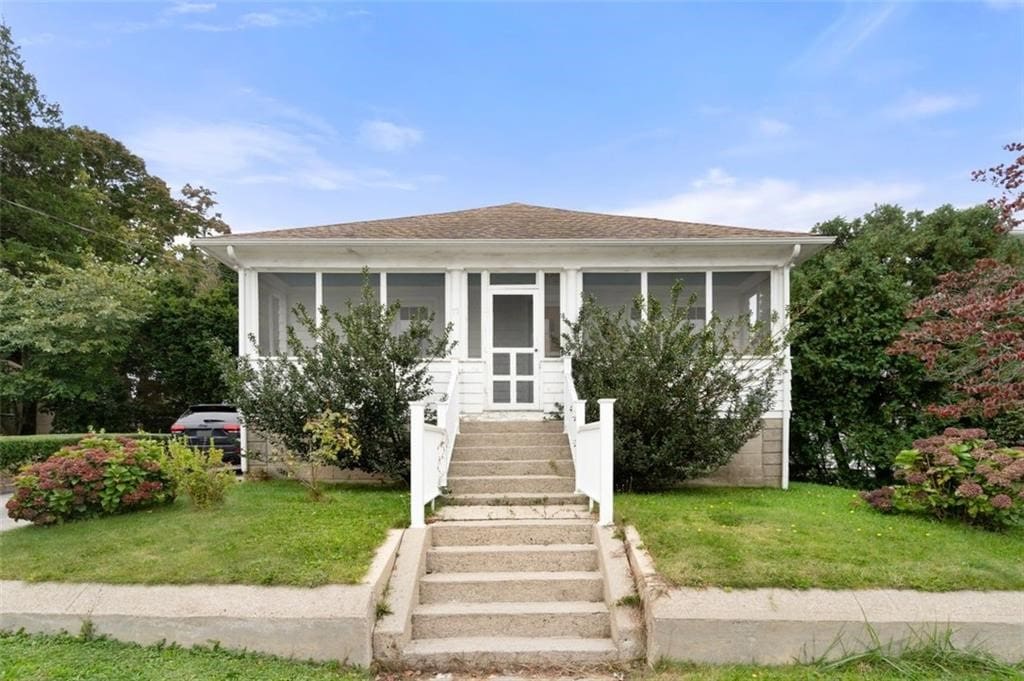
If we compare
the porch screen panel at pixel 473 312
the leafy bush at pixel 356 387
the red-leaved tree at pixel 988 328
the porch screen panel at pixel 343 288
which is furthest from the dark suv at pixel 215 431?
the red-leaved tree at pixel 988 328

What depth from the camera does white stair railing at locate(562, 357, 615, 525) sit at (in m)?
5.66

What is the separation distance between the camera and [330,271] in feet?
32.0

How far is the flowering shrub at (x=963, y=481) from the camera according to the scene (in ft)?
18.1

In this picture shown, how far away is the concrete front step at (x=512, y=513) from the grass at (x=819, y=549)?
1.61 feet

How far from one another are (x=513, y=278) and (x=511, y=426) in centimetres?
270

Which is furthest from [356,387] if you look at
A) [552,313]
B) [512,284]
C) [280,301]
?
[552,313]

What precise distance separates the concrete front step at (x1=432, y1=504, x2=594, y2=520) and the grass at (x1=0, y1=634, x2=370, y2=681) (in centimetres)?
205

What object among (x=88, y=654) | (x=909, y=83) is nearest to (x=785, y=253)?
(x=909, y=83)

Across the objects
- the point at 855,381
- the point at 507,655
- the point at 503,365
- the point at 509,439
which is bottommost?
the point at 507,655

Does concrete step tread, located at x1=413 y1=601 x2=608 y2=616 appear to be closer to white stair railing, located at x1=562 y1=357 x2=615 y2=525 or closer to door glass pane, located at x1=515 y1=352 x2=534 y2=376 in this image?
white stair railing, located at x1=562 y1=357 x2=615 y2=525

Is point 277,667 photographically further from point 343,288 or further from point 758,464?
point 758,464

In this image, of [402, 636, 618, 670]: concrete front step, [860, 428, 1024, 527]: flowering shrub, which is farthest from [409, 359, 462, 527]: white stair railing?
[860, 428, 1024, 527]: flowering shrub

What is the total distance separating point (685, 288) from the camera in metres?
9.84

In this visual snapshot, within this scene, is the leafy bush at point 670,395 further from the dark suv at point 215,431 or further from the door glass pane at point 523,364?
the dark suv at point 215,431
